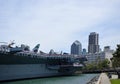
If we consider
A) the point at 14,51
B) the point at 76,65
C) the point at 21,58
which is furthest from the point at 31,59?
the point at 76,65

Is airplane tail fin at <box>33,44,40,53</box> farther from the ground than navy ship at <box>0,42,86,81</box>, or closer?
farther from the ground

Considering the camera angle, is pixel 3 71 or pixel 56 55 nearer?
pixel 3 71

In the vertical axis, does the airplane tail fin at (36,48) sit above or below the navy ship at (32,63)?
above

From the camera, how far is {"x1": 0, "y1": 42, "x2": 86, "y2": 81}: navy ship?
7875 cm

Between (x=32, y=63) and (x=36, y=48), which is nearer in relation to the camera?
(x=32, y=63)

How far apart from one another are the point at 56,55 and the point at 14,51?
37645 millimetres

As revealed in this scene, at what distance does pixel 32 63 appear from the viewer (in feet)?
323

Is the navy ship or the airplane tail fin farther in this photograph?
the airplane tail fin

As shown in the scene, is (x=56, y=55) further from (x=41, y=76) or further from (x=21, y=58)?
(x=21, y=58)

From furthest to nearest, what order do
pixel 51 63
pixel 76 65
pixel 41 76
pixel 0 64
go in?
pixel 76 65
pixel 51 63
pixel 41 76
pixel 0 64

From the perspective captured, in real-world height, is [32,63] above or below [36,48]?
below

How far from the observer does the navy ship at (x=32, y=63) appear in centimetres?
7875

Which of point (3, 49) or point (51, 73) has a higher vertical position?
point (3, 49)

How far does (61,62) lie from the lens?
389ft
